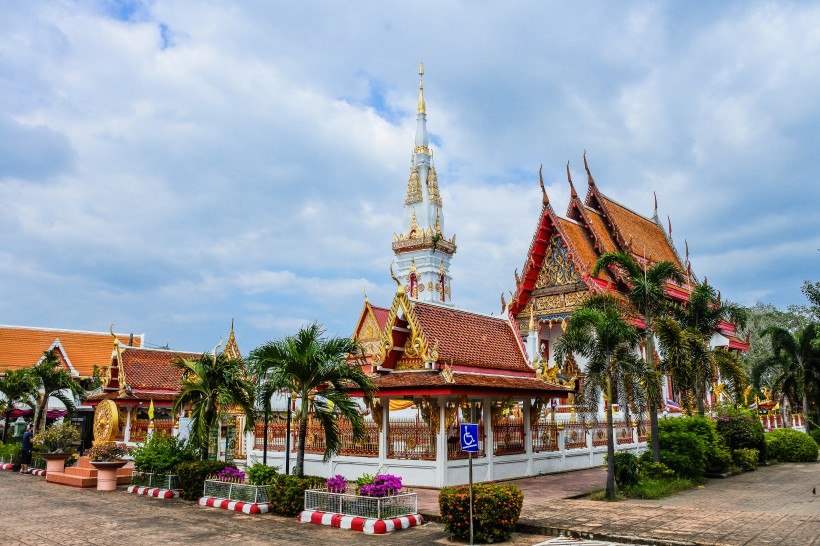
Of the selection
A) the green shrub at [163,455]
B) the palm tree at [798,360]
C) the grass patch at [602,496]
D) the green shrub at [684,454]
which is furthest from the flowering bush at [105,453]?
the palm tree at [798,360]

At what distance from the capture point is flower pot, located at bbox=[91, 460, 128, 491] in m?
18.1

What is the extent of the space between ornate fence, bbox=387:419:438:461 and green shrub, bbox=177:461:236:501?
397cm

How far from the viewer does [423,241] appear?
173 feet

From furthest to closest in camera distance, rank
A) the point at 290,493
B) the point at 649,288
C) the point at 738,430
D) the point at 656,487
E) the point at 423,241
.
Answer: the point at 423,241 < the point at 738,430 < the point at 649,288 < the point at 656,487 < the point at 290,493

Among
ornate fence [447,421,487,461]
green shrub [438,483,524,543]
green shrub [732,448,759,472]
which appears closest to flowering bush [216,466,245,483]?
ornate fence [447,421,487,461]

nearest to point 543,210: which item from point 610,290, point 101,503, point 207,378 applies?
point 610,290

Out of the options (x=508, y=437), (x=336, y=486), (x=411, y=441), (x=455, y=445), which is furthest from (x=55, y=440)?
(x=508, y=437)

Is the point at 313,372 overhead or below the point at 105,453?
overhead

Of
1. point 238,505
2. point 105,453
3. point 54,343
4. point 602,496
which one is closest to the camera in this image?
point 238,505

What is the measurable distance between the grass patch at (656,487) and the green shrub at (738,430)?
17.2ft

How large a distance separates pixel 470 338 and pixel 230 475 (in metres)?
7.36

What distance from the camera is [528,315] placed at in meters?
→ 32.8

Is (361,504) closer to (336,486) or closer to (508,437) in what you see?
(336,486)

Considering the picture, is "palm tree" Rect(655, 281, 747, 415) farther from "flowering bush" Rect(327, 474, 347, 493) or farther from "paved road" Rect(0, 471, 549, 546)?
"flowering bush" Rect(327, 474, 347, 493)
